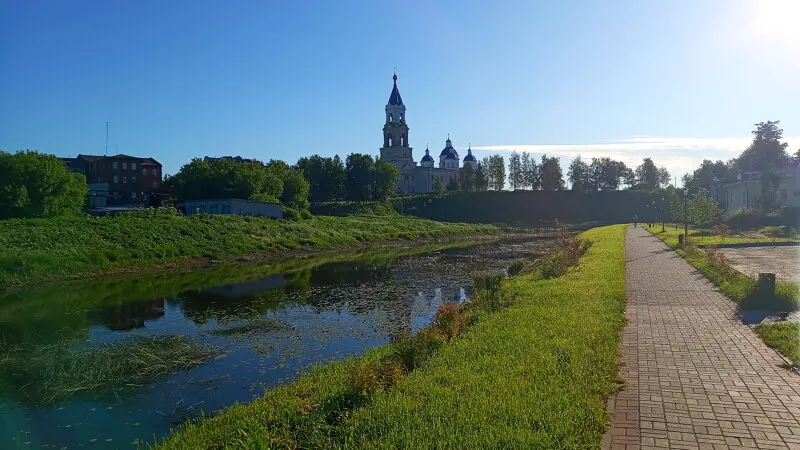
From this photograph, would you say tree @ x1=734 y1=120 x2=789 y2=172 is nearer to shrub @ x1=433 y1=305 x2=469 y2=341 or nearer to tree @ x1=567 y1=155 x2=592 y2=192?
tree @ x1=567 y1=155 x2=592 y2=192

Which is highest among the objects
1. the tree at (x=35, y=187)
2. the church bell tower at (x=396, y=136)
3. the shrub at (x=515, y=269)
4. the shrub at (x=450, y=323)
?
the church bell tower at (x=396, y=136)

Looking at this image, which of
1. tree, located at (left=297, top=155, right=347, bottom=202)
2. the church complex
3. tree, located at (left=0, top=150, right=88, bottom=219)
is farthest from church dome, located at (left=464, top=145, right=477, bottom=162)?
tree, located at (left=0, top=150, right=88, bottom=219)

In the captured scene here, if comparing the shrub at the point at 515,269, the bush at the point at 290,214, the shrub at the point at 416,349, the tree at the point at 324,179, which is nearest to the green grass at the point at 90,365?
the shrub at the point at 416,349

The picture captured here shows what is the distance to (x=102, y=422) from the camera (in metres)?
8.49

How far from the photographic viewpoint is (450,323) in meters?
11.3

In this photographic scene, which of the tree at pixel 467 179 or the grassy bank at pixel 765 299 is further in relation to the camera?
the tree at pixel 467 179

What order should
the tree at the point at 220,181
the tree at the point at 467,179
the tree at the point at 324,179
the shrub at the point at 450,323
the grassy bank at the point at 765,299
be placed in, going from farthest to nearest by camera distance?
the tree at the point at 467,179 → the tree at the point at 324,179 → the tree at the point at 220,181 → the shrub at the point at 450,323 → the grassy bank at the point at 765,299

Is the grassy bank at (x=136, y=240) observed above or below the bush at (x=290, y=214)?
below

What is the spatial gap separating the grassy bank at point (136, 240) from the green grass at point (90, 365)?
14.0 m

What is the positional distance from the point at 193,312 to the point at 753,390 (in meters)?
15.3

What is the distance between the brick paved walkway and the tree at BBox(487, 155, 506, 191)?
88.2 metres

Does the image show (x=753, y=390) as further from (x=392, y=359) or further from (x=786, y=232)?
(x=786, y=232)

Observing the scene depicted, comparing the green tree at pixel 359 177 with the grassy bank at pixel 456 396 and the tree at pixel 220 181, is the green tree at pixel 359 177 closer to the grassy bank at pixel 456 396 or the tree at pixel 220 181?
the tree at pixel 220 181

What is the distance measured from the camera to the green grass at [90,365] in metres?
9.94
